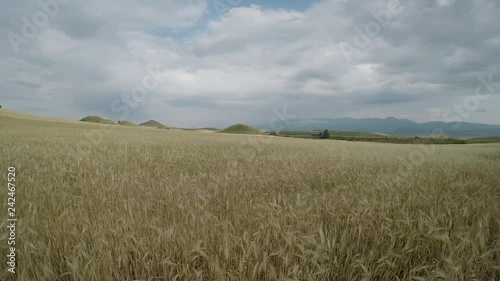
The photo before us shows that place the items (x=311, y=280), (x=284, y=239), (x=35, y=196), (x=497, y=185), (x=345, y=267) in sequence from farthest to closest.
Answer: (x=497, y=185) < (x=35, y=196) < (x=284, y=239) < (x=345, y=267) < (x=311, y=280)

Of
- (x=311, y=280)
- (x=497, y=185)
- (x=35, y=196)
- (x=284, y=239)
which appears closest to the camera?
(x=311, y=280)

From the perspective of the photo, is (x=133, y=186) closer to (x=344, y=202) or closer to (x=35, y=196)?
(x=35, y=196)

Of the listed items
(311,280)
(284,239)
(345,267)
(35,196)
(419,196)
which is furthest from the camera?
(419,196)

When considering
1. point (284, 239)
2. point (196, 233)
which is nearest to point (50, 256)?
point (196, 233)

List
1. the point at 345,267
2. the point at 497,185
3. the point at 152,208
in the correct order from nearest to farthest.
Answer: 1. the point at 345,267
2. the point at 152,208
3. the point at 497,185

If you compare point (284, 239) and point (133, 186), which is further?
point (133, 186)

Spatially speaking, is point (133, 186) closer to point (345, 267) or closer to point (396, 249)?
point (345, 267)

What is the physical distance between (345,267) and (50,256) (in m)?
2.17

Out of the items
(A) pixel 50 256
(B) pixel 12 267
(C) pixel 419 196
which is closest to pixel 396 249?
(C) pixel 419 196

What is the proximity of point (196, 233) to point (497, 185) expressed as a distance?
579 centimetres

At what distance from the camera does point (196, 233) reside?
2387 mm

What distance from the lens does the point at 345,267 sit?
2033 millimetres

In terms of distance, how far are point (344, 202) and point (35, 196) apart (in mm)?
3730

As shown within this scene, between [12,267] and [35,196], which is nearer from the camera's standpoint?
[12,267]
